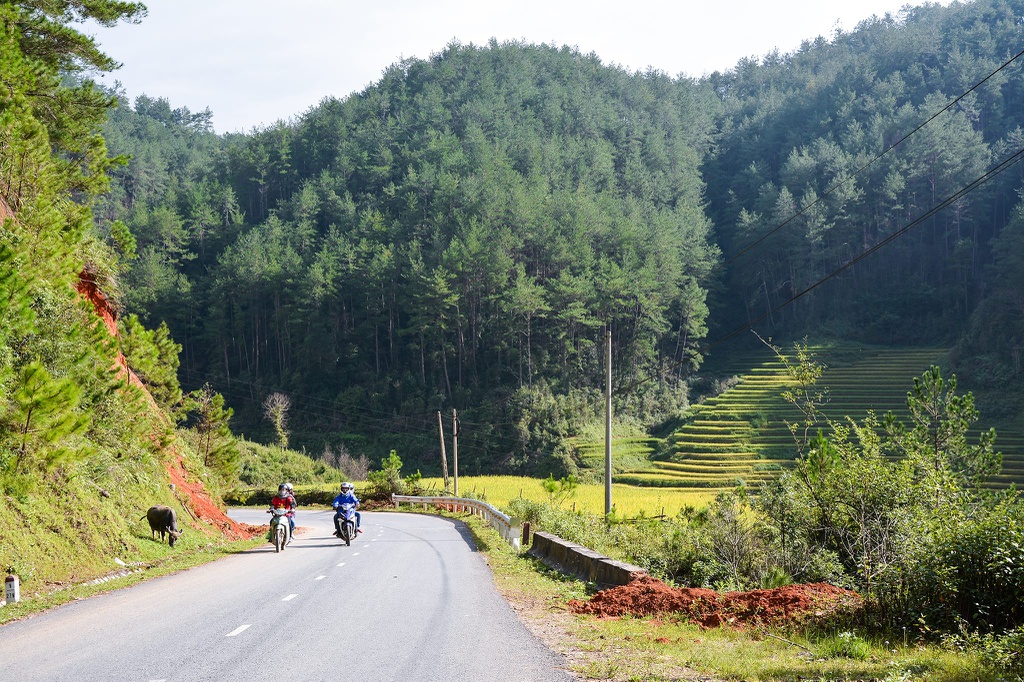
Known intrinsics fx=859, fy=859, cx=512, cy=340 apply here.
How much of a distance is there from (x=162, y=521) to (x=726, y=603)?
1451cm

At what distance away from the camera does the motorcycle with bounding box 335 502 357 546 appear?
24.4 m

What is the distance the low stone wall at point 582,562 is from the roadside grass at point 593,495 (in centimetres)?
1996

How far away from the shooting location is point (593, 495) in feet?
175

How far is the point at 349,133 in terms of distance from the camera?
133m

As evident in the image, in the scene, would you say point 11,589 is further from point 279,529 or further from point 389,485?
point 389,485

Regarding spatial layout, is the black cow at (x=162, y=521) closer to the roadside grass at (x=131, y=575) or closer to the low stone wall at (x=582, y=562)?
the roadside grass at (x=131, y=575)

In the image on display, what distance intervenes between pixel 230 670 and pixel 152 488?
56.1ft

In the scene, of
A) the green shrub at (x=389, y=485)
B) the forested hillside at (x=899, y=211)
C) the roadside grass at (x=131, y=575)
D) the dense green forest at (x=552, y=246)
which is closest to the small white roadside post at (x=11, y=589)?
the roadside grass at (x=131, y=575)

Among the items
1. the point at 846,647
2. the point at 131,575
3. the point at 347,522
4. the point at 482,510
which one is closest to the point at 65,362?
the point at 131,575

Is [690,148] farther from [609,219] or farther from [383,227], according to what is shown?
[383,227]

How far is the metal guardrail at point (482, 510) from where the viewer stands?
22592 millimetres

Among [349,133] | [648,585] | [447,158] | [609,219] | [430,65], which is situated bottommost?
[648,585]

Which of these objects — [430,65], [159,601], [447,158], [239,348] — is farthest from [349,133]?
[159,601]

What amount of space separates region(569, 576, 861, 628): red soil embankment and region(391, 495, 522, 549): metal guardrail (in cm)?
1019
